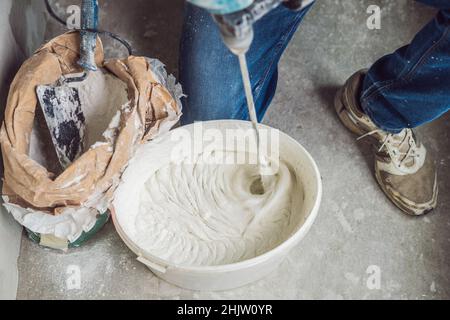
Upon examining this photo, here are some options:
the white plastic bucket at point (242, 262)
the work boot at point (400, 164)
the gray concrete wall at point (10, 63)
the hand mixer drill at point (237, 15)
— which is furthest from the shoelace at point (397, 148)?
the gray concrete wall at point (10, 63)

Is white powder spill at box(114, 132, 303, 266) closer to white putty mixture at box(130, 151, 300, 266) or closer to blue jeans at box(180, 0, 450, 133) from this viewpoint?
white putty mixture at box(130, 151, 300, 266)

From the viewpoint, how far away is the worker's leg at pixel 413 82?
1.15 metres

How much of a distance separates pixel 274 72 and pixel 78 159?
56cm

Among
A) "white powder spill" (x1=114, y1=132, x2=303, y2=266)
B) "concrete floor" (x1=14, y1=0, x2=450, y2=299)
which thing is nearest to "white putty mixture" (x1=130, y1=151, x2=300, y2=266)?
"white powder spill" (x1=114, y1=132, x2=303, y2=266)

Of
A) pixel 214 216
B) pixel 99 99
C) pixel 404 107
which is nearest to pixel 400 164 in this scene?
pixel 404 107

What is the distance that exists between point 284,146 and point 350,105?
26 cm

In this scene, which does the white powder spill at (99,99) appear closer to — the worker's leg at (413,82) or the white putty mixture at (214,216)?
the white putty mixture at (214,216)

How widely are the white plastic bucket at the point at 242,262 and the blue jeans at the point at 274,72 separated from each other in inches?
4.3

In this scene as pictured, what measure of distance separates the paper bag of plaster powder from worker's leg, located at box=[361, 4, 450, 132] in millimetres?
454

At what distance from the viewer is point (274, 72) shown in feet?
4.78

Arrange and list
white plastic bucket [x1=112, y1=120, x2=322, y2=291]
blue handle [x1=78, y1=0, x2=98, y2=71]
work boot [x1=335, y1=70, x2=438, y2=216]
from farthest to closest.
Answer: work boot [x1=335, y1=70, x2=438, y2=216] < blue handle [x1=78, y1=0, x2=98, y2=71] < white plastic bucket [x1=112, y1=120, x2=322, y2=291]

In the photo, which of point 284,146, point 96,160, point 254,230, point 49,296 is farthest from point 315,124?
point 49,296

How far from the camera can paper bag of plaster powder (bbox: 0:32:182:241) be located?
1107 millimetres

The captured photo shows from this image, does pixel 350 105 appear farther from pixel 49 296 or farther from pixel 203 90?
pixel 49 296
